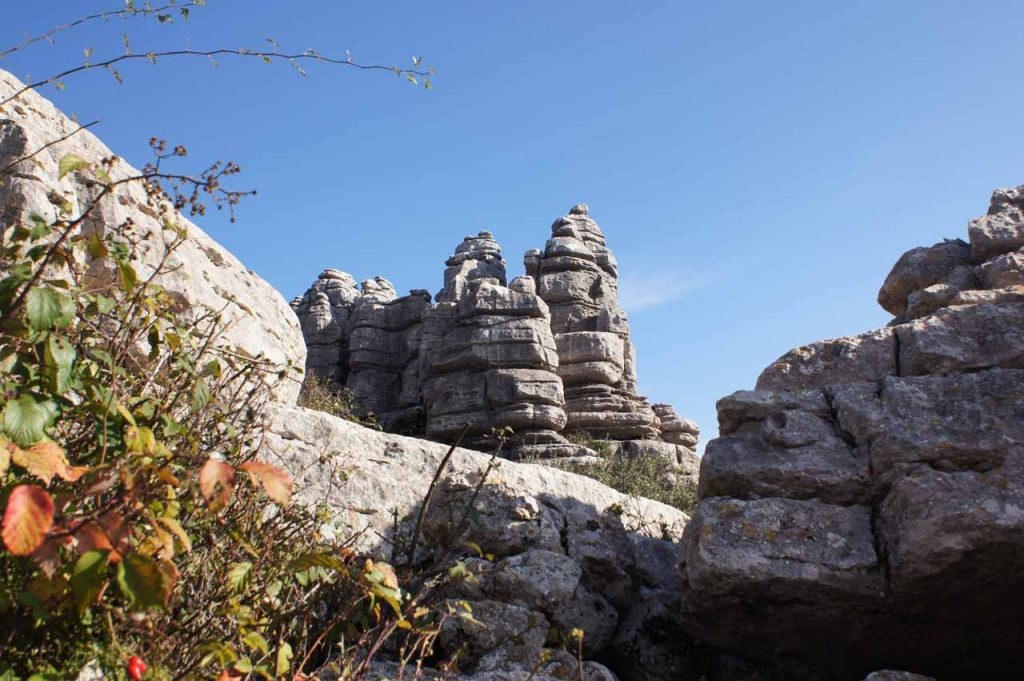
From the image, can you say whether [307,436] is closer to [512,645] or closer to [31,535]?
[512,645]

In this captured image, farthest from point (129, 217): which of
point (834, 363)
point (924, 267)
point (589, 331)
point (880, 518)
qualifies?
point (589, 331)

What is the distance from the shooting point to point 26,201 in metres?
5.61

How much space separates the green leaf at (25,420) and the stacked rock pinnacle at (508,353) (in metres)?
24.2

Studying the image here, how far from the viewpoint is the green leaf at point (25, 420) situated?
2.23 m

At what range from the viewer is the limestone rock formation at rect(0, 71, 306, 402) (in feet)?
18.4

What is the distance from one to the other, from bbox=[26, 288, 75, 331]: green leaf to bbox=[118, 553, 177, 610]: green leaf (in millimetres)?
759

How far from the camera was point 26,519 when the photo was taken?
1874 millimetres

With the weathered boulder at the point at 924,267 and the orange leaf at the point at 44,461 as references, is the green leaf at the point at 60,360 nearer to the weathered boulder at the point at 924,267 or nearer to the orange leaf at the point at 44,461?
the orange leaf at the point at 44,461

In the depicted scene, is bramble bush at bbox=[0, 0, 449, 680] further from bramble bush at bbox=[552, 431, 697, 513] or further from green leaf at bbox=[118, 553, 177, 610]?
bramble bush at bbox=[552, 431, 697, 513]

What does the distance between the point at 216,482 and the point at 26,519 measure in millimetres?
408

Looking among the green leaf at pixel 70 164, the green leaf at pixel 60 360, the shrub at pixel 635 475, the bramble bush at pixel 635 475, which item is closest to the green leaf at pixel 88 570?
the green leaf at pixel 60 360

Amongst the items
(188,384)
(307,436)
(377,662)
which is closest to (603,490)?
(307,436)

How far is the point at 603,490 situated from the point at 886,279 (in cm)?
627

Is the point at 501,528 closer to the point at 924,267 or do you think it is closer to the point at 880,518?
the point at 880,518
